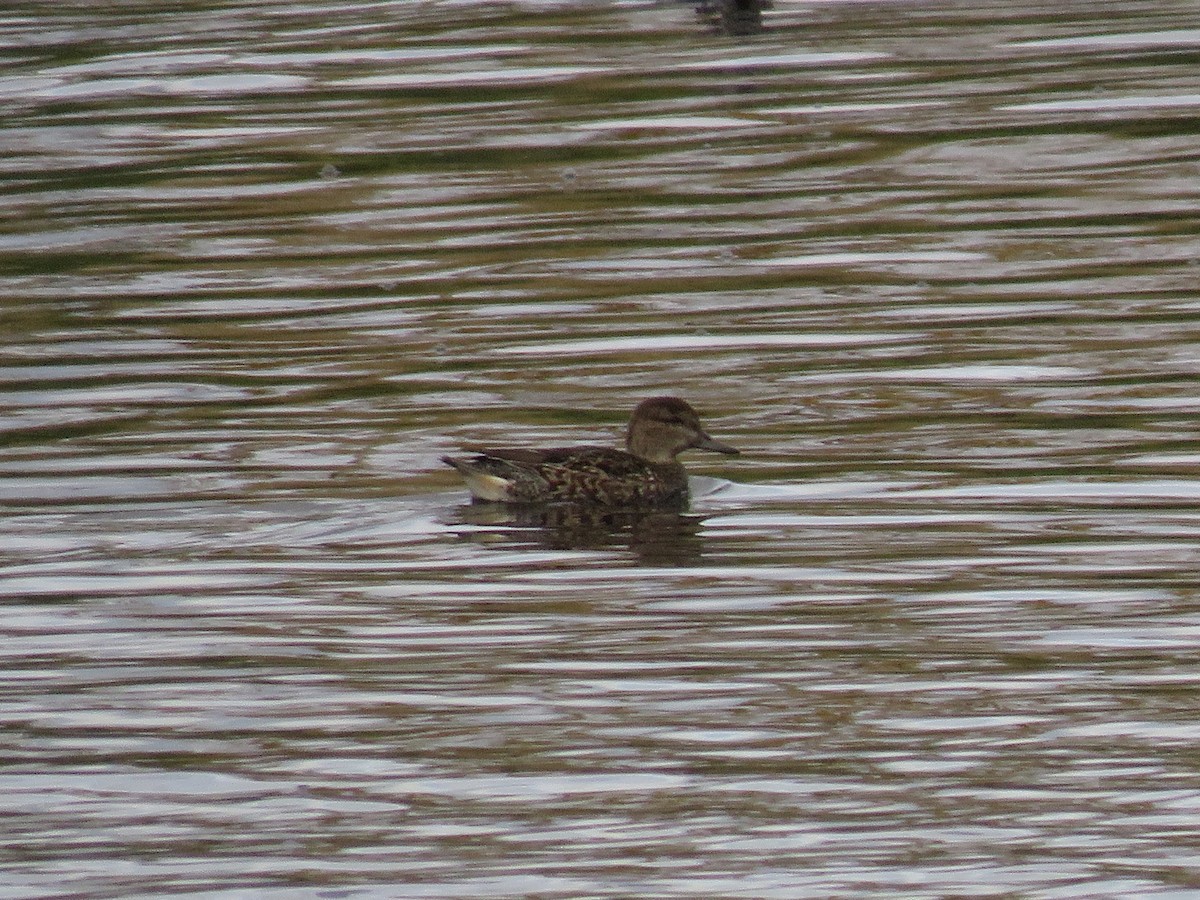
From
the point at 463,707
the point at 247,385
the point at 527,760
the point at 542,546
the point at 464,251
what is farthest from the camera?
the point at 464,251

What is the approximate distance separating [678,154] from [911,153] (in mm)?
1420

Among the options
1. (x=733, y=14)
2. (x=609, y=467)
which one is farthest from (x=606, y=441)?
(x=733, y=14)

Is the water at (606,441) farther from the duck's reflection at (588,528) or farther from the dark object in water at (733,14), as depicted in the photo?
the dark object in water at (733,14)

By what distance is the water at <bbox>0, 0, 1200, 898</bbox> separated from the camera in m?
6.75

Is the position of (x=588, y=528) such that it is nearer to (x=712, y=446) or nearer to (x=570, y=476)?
(x=570, y=476)

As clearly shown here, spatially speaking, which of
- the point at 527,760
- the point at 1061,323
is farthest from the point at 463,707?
the point at 1061,323

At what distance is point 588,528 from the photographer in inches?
418

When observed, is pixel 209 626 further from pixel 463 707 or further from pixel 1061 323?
pixel 1061 323

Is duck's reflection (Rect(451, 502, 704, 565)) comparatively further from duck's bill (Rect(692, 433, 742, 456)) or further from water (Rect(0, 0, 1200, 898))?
duck's bill (Rect(692, 433, 742, 456))

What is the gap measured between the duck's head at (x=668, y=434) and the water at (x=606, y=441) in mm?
233

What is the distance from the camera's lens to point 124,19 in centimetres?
2472

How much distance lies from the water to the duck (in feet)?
0.40

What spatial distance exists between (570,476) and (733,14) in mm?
13156

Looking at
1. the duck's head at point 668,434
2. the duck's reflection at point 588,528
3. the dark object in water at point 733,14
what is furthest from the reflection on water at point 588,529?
the dark object in water at point 733,14
